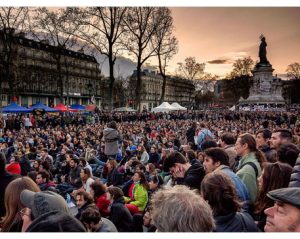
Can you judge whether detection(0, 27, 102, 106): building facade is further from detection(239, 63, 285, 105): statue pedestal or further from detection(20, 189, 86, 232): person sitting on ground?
detection(20, 189, 86, 232): person sitting on ground

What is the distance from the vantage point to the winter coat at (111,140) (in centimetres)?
1070

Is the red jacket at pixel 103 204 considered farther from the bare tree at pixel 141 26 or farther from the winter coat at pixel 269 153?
the bare tree at pixel 141 26

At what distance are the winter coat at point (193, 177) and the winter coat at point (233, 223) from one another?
1.33m

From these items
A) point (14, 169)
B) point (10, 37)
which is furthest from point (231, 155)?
point (10, 37)

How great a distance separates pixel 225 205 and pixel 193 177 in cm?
142

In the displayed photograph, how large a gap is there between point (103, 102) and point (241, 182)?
8436 cm

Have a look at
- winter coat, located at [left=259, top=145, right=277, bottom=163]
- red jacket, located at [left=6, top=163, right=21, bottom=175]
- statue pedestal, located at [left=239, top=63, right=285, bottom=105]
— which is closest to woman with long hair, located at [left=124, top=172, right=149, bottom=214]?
winter coat, located at [left=259, top=145, right=277, bottom=163]

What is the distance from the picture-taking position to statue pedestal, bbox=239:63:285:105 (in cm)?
4275

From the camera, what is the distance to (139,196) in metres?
6.33

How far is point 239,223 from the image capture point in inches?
108

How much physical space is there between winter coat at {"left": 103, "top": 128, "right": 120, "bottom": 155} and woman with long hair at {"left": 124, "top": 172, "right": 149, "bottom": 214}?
4.07 meters

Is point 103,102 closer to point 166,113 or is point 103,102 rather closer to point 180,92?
point 180,92

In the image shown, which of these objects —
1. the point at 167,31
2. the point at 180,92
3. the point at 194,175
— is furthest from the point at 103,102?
the point at 194,175

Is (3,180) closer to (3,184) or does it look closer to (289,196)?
(3,184)
